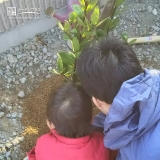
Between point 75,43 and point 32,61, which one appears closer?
point 75,43

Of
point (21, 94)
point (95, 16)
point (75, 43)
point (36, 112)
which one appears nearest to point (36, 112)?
point (36, 112)

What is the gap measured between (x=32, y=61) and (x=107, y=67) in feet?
3.42

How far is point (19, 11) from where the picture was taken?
183 centimetres

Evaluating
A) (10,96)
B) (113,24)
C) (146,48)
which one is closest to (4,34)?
(10,96)

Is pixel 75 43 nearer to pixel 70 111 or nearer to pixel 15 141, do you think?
pixel 70 111

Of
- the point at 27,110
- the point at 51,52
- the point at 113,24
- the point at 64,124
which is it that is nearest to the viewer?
the point at 64,124

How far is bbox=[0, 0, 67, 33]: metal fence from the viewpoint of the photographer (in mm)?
1769

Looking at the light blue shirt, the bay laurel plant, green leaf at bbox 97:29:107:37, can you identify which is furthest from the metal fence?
the light blue shirt

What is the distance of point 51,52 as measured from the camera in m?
1.96

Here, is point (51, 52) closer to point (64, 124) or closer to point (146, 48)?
point (146, 48)

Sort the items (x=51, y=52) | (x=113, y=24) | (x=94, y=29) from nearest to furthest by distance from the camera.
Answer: (x=94, y=29), (x=113, y=24), (x=51, y=52)

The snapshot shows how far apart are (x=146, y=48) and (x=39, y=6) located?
0.80 m

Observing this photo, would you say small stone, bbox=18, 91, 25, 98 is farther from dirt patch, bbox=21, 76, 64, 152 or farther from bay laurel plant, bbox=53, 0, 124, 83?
bay laurel plant, bbox=53, 0, 124, 83

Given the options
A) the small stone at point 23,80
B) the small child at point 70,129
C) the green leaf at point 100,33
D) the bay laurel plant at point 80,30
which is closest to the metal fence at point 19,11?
the small stone at point 23,80
